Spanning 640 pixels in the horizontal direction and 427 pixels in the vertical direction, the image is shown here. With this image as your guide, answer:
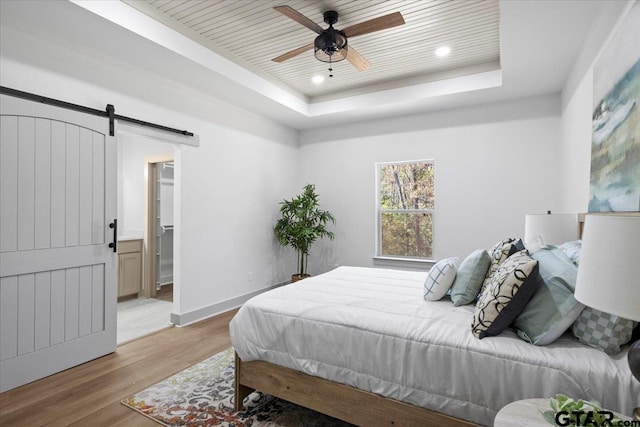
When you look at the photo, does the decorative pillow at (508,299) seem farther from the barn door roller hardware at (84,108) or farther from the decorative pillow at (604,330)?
the barn door roller hardware at (84,108)

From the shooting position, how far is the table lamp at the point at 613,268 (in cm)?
91

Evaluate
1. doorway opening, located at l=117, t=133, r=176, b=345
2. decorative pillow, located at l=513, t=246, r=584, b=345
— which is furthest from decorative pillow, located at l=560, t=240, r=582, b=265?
doorway opening, located at l=117, t=133, r=176, b=345

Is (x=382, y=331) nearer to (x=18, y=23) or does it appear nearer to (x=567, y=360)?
(x=567, y=360)

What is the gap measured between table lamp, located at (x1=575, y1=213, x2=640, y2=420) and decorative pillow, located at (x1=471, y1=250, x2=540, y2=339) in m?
0.50

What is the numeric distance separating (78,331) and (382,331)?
250cm

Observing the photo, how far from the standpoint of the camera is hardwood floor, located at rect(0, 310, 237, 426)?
2.08 m

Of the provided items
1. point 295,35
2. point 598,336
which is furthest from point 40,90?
point 598,336

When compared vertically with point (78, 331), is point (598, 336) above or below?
above

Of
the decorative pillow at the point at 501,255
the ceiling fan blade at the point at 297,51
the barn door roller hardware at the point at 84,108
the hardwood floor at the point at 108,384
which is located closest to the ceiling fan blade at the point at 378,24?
the ceiling fan blade at the point at 297,51

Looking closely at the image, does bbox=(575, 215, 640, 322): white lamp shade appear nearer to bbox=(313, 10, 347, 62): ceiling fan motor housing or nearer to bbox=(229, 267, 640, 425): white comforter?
bbox=(229, 267, 640, 425): white comforter

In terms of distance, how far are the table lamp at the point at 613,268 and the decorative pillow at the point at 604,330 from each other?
14.8 inches

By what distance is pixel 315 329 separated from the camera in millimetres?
1898

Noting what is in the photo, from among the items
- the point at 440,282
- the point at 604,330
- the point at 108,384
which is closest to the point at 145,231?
the point at 108,384

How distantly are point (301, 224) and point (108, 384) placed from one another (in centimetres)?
296
